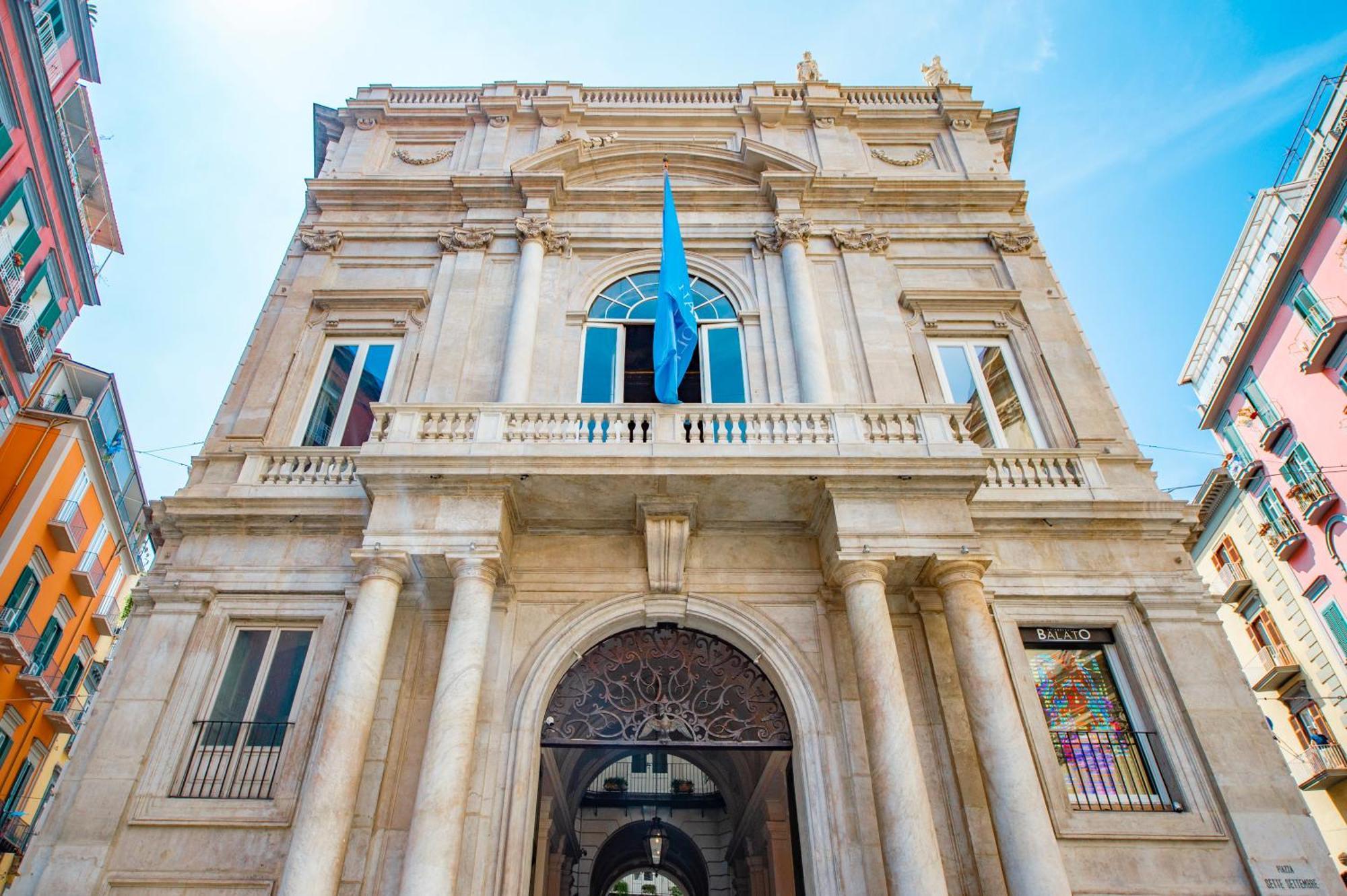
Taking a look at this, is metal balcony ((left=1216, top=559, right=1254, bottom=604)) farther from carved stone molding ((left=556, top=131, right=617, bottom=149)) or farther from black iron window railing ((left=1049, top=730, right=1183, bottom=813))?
carved stone molding ((left=556, top=131, right=617, bottom=149))

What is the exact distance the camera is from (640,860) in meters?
18.2

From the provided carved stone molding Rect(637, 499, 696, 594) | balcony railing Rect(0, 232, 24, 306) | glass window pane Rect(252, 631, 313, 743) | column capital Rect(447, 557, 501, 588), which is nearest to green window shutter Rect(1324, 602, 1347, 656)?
carved stone molding Rect(637, 499, 696, 594)

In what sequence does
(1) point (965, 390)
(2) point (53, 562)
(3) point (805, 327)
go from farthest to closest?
(2) point (53, 562), (1) point (965, 390), (3) point (805, 327)

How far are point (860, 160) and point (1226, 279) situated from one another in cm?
1432

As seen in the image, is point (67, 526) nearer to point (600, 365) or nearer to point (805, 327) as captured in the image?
point (600, 365)

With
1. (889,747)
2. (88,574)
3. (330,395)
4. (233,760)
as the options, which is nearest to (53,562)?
(88,574)

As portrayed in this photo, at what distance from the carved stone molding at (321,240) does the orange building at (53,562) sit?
1233cm

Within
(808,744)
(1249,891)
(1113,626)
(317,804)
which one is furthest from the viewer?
(1113,626)

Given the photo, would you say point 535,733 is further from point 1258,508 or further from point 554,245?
point 1258,508

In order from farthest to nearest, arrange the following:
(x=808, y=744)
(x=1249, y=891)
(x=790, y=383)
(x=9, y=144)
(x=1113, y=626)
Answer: (x=9, y=144)
(x=790, y=383)
(x=1113, y=626)
(x=808, y=744)
(x=1249, y=891)

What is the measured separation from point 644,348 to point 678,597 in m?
4.40

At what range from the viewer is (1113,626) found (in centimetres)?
862

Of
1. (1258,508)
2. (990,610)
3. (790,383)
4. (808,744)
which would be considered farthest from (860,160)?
(1258,508)

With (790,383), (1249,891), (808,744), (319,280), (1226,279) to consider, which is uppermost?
(1226,279)
